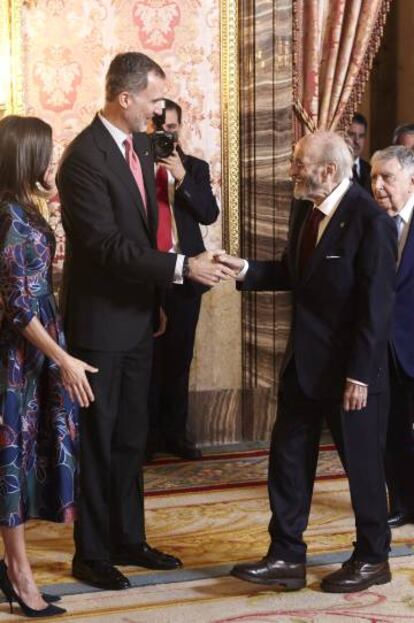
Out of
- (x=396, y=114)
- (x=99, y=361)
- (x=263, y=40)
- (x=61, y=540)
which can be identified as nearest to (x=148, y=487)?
(x=61, y=540)

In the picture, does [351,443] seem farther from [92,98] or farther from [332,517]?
[92,98]

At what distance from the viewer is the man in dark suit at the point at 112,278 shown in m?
3.85

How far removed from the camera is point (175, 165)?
213 inches

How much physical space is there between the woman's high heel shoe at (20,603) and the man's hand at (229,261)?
4.21ft

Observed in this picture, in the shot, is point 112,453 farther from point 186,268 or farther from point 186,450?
point 186,450

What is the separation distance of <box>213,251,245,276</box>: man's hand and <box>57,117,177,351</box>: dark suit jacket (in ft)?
0.61

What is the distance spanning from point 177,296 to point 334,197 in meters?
1.93

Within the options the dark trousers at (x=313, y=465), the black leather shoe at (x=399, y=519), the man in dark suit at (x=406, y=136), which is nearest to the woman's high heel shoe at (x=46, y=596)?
the dark trousers at (x=313, y=465)

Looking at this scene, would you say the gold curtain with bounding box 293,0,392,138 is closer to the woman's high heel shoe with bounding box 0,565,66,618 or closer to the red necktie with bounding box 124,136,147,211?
the red necktie with bounding box 124,136,147,211

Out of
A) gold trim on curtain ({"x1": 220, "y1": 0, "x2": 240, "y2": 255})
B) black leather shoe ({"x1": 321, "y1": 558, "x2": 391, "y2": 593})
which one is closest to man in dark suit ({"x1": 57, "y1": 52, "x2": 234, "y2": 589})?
black leather shoe ({"x1": 321, "y1": 558, "x2": 391, "y2": 593})

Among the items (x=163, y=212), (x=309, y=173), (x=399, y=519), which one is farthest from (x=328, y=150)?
(x=163, y=212)

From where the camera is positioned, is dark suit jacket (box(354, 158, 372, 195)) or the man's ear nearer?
the man's ear

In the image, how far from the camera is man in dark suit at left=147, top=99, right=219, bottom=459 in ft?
18.0

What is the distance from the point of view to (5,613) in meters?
3.73
